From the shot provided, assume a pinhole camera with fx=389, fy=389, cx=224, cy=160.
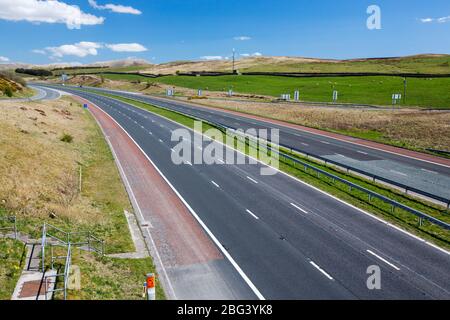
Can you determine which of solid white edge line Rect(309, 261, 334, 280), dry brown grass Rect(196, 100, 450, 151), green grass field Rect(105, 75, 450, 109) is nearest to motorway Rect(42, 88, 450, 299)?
solid white edge line Rect(309, 261, 334, 280)

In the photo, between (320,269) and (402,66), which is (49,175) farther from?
(402,66)

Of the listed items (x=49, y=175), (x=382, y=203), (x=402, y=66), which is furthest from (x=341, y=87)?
(x=49, y=175)

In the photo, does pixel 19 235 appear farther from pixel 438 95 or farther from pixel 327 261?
pixel 438 95

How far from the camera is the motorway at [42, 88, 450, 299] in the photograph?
14922 mm

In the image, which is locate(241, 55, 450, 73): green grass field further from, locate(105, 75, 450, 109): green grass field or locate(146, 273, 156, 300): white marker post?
locate(146, 273, 156, 300): white marker post

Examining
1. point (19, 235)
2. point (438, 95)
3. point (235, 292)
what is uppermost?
point (438, 95)

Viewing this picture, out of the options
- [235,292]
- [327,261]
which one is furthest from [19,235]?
[327,261]

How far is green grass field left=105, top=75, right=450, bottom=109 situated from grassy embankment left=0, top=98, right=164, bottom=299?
6841cm

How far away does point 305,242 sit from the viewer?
61.8 feet

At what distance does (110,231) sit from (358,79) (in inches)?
4552

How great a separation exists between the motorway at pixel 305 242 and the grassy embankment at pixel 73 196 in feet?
15.0

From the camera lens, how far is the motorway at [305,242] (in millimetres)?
14922

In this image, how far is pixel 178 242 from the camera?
1900 cm

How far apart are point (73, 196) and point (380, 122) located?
163 feet
